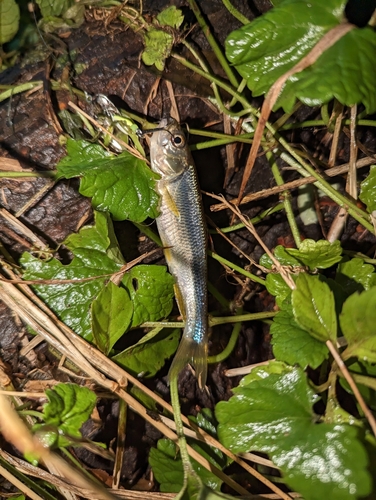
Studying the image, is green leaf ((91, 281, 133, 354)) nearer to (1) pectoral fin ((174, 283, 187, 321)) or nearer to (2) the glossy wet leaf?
(1) pectoral fin ((174, 283, 187, 321))

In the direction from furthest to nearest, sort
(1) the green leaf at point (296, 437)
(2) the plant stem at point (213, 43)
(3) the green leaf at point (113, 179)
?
(2) the plant stem at point (213, 43) → (3) the green leaf at point (113, 179) → (1) the green leaf at point (296, 437)

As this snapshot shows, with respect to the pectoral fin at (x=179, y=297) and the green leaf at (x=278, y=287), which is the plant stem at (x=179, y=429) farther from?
the green leaf at (x=278, y=287)

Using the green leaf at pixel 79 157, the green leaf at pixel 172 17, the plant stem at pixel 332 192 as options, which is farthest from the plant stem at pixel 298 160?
the green leaf at pixel 79 157

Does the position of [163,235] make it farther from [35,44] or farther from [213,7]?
[35,44]

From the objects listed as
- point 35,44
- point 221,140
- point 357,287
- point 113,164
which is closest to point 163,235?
point 113,164

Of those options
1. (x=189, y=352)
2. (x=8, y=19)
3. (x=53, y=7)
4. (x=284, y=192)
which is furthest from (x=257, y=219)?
(x=8, y=19)

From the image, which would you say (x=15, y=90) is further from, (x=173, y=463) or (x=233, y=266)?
(x=173, y=463)
